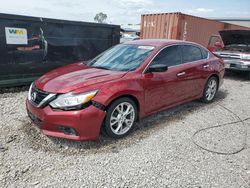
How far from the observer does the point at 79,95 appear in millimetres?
2967

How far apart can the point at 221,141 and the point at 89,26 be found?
4.66 m

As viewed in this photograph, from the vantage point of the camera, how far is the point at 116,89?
3.21 meters

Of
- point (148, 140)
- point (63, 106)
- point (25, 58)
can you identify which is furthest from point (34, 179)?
point (25, 58)

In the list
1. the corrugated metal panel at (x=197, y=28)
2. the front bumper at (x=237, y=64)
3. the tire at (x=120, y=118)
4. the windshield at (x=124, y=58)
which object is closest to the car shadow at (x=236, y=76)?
the front bumper at (x=237, y=64)

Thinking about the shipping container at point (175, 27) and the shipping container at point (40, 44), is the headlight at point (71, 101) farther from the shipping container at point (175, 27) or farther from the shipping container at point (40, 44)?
the shipping container at point (175, 27)

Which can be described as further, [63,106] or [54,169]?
[63,106]

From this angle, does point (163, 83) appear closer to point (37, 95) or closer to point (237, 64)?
point (37, 95)

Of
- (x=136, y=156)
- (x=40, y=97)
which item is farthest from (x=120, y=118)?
(x=40, y=97)

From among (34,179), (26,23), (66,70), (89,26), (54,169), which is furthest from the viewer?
(89,26)

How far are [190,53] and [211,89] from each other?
1198mm

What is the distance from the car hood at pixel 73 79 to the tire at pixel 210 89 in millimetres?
2552

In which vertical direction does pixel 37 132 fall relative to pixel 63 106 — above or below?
below

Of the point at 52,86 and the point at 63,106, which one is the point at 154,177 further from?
the point at 52,86

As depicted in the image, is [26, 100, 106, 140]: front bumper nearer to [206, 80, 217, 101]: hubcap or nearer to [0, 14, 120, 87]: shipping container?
[0, 14, 120, 87]: shipping container
